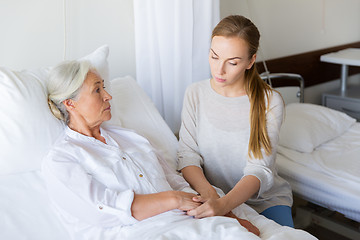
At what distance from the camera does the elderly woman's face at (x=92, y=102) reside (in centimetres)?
141

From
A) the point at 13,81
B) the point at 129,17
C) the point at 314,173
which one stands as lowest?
the point at 314,173

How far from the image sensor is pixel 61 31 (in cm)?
188

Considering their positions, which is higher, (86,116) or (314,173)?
(86,116)

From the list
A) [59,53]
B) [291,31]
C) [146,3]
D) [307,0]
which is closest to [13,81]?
[59,53]

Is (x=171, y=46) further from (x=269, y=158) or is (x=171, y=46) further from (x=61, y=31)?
(x=269, y=158)

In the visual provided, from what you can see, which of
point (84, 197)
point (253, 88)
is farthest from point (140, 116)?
point (84, 197)

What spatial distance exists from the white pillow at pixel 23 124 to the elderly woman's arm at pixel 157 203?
0.40m

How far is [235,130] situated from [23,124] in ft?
2.60

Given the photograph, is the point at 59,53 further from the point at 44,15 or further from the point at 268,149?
the point at 268,149

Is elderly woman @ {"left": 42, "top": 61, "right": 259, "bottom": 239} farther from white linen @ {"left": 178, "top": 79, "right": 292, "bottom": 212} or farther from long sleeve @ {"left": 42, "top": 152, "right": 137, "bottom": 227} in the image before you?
white linen @ {"left": 178, "top": 79, "right": 292, "bottom": 212}

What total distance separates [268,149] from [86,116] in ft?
2.26

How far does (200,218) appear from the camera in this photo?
136 cm

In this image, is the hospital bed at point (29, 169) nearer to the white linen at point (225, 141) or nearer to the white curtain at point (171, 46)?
the white linen at point (225, 141)

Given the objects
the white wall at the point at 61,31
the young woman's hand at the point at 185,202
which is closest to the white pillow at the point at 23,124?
the white wall at the point at 61,31
